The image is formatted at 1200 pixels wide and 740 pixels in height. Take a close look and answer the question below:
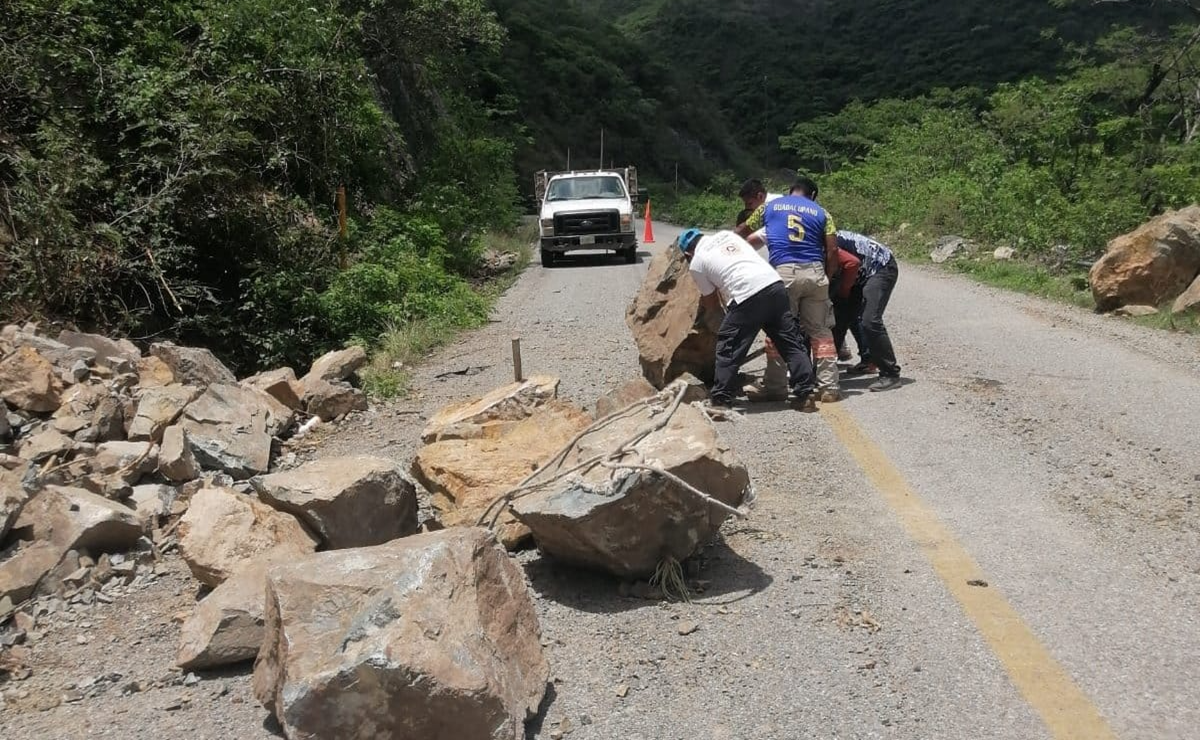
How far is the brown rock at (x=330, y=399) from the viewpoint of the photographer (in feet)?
26.7

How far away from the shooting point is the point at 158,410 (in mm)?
6848

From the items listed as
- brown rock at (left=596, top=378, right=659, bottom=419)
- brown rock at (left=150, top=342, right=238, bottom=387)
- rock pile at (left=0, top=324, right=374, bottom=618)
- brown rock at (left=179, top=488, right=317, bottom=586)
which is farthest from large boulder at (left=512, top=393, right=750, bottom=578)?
brown rock at (left=150, top=342, right=238, bottom=387)

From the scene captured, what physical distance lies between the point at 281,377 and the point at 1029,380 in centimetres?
608

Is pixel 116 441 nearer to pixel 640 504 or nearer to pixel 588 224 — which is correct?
pixel 640 504

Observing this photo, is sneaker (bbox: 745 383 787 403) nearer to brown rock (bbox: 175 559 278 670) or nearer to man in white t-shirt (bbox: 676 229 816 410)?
man in white t-shirt (bbox: 676 229 816 410)

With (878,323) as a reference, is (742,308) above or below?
above

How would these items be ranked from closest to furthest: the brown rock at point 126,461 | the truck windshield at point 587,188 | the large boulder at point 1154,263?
the brown rock at point 126,461, the large boulder at point 1154,263, the truck windshield at point 587,188

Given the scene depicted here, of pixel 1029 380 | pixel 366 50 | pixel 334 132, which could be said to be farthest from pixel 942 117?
pixel 1029 380

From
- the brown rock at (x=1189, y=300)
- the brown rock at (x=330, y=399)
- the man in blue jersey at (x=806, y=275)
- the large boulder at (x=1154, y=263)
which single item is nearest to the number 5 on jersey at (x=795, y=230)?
the man in blue jersey at (x=806, y=275)

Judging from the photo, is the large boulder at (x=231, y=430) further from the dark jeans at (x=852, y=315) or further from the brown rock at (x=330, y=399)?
the dark jeans at (x=852, y=315)

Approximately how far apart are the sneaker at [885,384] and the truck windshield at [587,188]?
519 inches

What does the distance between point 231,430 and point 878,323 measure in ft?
16.0

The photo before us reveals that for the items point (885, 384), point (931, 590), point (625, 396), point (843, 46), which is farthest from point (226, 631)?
point (843, 46)

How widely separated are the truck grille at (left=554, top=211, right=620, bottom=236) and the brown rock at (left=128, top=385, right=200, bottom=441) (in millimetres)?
13261
